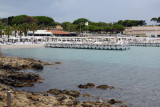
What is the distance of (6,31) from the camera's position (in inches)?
2867

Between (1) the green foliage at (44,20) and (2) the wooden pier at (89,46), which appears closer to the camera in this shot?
(2) the wooden pier at (89,46)

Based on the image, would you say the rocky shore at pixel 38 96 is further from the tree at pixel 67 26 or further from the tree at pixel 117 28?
the tree at pixel 67 26

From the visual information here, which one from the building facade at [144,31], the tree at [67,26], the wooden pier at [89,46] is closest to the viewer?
the wooden pier at [89,46]

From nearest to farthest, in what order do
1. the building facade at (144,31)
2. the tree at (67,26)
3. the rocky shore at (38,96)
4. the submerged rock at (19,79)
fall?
the rocky shore at (38,96), the submerged rock at (19,79), the tree at (67,26), the building facade at (144,31)

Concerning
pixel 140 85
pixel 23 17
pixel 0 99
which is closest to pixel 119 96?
pixel 140 85

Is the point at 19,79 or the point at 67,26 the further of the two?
the point at 67,26

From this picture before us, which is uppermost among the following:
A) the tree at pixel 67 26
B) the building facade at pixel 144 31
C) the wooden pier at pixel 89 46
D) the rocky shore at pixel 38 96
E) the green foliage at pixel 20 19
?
the green foliage at pixel 20 19

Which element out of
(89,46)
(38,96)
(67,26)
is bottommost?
(38,96)

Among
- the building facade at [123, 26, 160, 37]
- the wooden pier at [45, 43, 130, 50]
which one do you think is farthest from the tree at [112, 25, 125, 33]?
the wooden pier at [45, 43, 130, 50]

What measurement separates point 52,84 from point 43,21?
356 ft

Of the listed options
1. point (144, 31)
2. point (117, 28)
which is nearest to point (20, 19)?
point (117, 28)

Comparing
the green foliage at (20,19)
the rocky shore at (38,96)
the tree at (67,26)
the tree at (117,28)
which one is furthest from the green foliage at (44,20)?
the rocky shore at (38,96)

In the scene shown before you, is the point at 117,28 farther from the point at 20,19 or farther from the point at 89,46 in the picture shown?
the point at 89,46

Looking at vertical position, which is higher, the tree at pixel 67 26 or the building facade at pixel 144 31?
the tree at pixel 67 26
